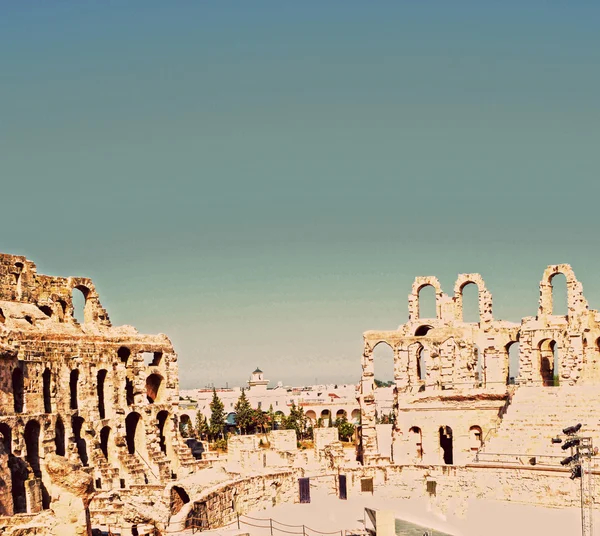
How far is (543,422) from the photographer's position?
4038cm

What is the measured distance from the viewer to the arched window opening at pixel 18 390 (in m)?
37.8

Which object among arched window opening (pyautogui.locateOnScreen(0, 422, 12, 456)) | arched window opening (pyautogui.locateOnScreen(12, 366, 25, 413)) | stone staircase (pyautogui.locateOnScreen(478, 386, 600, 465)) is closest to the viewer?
arched window opening (pyautogui.locateOnScreen(0, 422, 12, 456))

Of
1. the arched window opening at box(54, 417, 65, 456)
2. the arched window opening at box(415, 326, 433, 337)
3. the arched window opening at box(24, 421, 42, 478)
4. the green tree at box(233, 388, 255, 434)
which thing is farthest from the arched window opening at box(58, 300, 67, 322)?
the green tree at box(233, 388, 255, 434)

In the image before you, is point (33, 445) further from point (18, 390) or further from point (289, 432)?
point (289, 432)

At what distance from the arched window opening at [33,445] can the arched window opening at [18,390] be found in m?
0.83

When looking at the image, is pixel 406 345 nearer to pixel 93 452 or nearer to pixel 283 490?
pixel 283 490

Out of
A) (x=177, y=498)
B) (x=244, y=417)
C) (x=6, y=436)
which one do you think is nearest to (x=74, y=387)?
(x=6, y=436)

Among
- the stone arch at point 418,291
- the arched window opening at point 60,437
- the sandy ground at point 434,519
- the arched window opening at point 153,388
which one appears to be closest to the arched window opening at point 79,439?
the arched window opening at point 60,437

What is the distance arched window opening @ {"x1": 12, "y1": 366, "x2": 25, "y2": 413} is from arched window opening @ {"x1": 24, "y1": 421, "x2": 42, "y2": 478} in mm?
833

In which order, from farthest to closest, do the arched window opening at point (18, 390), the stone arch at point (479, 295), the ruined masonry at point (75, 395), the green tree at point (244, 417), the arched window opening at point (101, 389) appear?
the green tree at point (244, 417) → the stone arch at point (479, 295) → the arched window opening at point (101, 389) → the arched window opening at point (18, 390) → the ruined masonry at point (75, 395)

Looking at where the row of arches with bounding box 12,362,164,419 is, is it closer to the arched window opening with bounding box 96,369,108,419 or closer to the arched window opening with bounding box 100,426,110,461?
the arched window opening with bounding box 96,369,108,419

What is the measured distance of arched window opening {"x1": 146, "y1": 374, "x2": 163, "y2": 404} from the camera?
48.7 m

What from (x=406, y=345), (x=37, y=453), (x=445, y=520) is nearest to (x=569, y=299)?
(x=406, y=345)

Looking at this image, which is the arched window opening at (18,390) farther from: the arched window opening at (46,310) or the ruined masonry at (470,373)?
the ruined masonry at (470,373)
